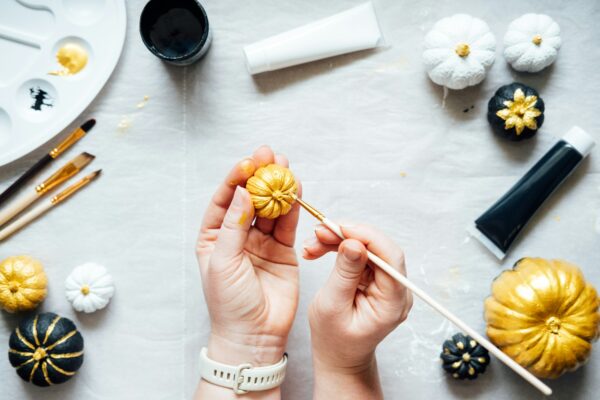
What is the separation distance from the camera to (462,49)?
41.9 inches

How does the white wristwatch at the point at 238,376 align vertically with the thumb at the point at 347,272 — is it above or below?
below

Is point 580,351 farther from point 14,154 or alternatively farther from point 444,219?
point 14,154

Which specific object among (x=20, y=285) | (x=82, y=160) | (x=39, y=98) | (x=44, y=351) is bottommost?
(x=44, y=351)

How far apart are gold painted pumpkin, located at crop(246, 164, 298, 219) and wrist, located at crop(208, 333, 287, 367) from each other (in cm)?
22

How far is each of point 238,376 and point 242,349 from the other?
44mm

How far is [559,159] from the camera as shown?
3.62 feet

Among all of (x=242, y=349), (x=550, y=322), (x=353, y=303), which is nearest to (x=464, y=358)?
(x=550, y=322)

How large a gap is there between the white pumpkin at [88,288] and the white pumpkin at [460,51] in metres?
0.74

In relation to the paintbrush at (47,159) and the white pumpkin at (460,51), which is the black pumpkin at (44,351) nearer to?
the paintbrush at (47,159)

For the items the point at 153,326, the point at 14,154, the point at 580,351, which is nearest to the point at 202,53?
the point at 14,154

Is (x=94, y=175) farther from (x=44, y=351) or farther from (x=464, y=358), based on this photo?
(x=464, y=358)

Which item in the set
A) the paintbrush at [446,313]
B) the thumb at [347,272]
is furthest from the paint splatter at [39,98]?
the thumb at [347,272]

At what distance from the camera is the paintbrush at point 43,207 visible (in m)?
1.13

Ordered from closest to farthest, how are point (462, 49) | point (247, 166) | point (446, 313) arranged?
point (446, 313)
point (247, 166)
point (462, 49)
